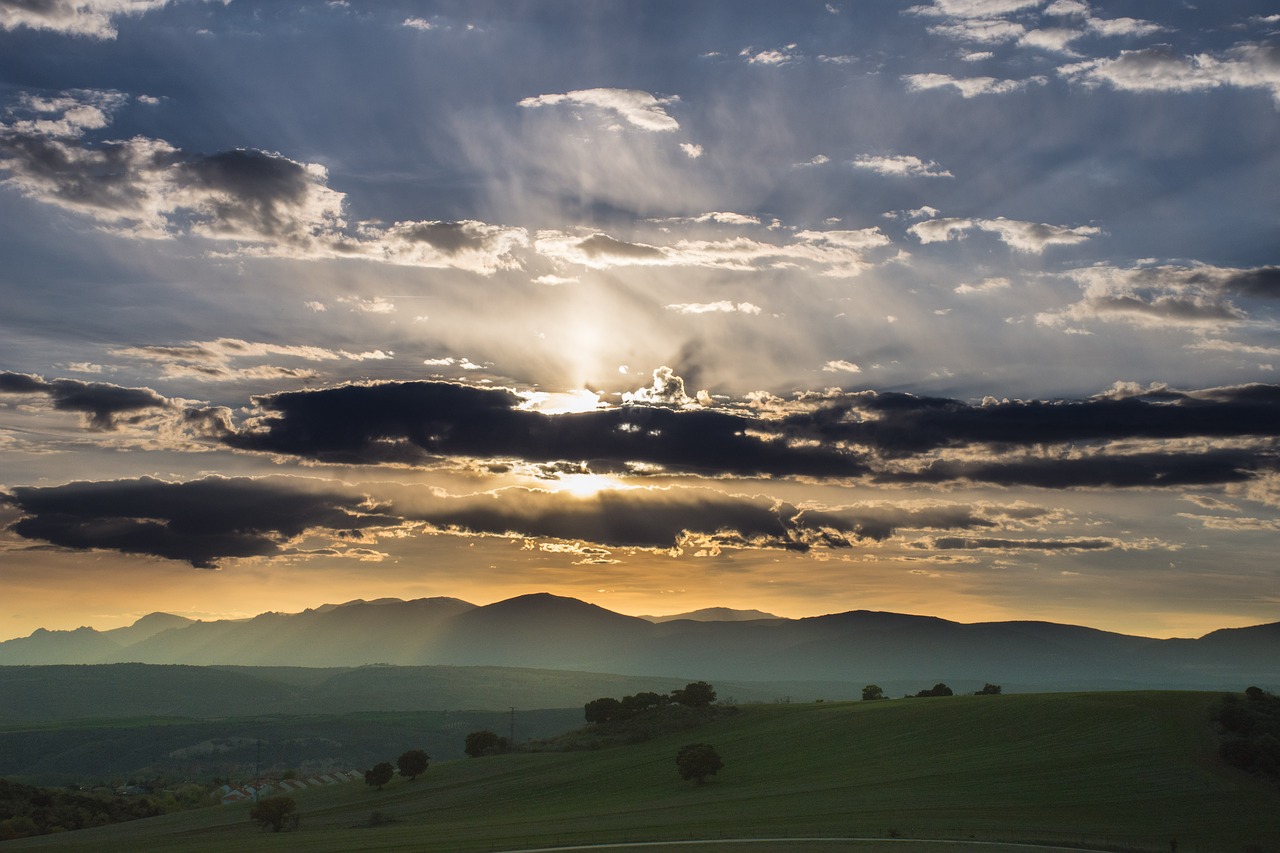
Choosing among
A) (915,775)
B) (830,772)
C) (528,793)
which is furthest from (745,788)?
(528,793)

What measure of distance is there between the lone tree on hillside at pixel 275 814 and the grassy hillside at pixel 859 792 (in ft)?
4.88

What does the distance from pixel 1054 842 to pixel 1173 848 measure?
8.06m

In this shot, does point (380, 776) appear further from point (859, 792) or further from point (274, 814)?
point (859, 792)

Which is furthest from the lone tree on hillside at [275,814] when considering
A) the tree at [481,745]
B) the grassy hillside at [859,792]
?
the tree at [481,745]

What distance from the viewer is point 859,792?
297 ft

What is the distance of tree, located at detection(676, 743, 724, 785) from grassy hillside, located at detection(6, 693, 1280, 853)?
2.33 m

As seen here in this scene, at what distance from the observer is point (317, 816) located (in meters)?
114

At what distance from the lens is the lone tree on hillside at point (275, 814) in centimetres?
10688

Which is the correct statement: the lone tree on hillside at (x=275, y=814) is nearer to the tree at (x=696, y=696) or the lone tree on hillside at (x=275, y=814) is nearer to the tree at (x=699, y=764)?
the tree at (x=699, y=764)

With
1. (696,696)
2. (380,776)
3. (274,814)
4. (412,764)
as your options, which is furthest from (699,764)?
(696,696)

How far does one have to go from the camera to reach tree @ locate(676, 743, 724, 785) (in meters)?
112

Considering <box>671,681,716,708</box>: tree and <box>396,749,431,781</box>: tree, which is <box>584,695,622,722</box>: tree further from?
<box>396,749,431,781</box>: tree

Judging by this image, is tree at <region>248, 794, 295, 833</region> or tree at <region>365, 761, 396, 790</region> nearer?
tree at <region>248, 794, 295, 833</region>

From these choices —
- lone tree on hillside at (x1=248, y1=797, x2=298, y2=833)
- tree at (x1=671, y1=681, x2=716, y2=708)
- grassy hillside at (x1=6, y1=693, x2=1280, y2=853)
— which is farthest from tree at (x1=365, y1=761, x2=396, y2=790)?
tree at (x1=671, y1=681, x2=716, y2=708)
